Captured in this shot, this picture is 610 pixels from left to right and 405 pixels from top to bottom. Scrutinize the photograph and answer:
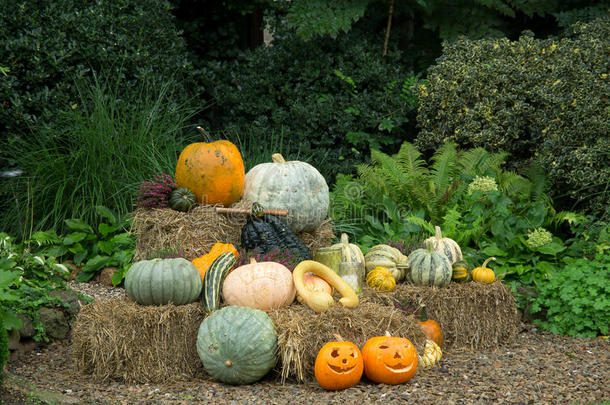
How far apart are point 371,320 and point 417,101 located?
4767 mm

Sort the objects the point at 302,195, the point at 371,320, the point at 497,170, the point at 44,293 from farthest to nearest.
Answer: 1. the point at 497,170
2. the point at 302,195
3. the point at 44,293
4. the point at 371,320

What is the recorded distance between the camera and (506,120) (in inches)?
293

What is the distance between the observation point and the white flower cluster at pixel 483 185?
6.62 metres

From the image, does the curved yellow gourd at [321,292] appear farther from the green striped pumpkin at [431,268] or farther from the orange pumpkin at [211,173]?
the orange pumpkin at [211,173]

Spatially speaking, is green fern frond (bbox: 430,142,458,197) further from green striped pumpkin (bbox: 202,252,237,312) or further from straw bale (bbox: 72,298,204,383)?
straw bale (bbox: 72,298,204,383)

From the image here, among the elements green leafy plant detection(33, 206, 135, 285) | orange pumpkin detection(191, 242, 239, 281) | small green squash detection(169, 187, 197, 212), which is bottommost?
green leafy plant detection(33, 206, 135, 285)

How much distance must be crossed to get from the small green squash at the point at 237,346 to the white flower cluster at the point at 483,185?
338 centimetres

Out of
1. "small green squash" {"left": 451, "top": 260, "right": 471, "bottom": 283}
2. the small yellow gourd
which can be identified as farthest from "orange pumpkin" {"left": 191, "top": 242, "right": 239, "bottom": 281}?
the small yellow gourd

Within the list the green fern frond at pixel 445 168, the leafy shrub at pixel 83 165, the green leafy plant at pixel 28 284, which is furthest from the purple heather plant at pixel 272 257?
the green fern frond at pixel 445 168

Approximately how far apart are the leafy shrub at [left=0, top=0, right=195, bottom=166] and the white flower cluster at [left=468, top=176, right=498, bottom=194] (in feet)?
12.4

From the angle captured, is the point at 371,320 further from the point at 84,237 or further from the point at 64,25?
the point at 64,25

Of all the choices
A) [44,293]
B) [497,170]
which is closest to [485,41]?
[497,170]

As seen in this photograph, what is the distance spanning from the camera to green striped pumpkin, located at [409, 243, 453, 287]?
4918 millimetres

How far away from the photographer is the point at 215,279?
4.34m
